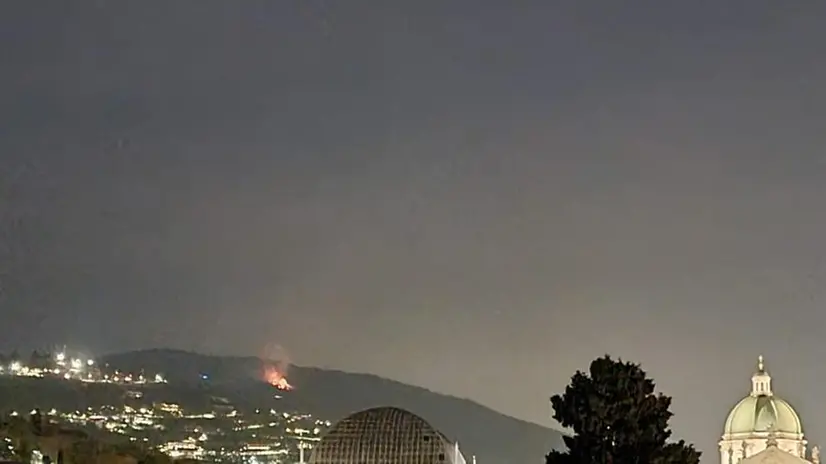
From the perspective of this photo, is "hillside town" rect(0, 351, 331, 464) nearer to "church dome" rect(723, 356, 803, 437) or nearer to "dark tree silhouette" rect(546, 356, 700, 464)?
"dark tree silhouette" rect(546, 356, 700, 464)

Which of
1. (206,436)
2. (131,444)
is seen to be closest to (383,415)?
(131,444)

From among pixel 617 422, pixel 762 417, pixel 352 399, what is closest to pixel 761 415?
pixel 762 417

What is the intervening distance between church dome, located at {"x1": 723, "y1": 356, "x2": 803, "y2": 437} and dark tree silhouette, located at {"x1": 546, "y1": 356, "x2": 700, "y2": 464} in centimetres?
8449

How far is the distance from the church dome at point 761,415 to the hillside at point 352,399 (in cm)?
2620

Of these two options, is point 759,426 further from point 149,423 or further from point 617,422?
point 617,422

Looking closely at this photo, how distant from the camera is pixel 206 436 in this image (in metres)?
52.8

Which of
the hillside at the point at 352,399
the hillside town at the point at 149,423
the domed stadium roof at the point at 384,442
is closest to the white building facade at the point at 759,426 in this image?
the hillside at the point at 352,399

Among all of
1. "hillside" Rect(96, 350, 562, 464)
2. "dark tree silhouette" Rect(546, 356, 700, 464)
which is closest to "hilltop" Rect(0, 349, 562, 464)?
"hillside" Rect(96, 350, 562, 464)

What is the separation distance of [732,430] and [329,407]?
5113 centimetres

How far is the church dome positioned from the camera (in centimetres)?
10669

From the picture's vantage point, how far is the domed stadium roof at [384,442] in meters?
40.7

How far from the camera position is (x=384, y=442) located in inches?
1612

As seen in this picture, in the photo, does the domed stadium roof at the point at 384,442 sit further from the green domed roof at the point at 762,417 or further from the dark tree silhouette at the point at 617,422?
the green domed roof at the point at 762,417

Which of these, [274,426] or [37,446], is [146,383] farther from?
[37,446]
